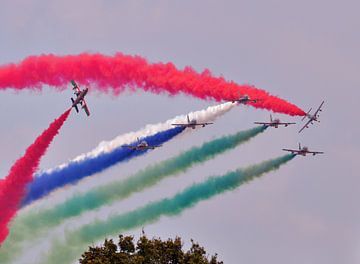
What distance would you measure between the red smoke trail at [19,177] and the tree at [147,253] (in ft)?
58.7

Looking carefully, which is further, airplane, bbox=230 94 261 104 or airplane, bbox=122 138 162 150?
airplane, bbox=122 138 162 150

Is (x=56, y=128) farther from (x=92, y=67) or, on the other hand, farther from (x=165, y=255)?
(x=165, y=255)

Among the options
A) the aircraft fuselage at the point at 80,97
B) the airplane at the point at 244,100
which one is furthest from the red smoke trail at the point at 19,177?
the airplane at the point at 244,100

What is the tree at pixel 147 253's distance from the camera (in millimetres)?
175125

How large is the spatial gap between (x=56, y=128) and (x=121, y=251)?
19571 millimetres

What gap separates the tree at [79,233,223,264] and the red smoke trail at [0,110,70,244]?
1788 centimetres

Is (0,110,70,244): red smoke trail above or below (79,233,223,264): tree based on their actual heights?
above

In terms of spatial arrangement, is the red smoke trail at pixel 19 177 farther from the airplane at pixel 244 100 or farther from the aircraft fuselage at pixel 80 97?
the airplane at pixel 244 100

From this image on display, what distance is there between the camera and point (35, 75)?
183 metres

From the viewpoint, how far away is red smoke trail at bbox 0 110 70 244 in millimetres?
189500

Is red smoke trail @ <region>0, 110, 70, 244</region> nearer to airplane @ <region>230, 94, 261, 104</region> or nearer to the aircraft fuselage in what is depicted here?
the aircraft fuselage

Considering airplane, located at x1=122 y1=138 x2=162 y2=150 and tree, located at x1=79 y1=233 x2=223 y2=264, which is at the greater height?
airplane, located at x1=122 y1=138 x2=162 y2=150

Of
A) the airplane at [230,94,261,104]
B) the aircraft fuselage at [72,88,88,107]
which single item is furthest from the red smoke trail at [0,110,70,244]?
the airplane at [230,94,261,104]

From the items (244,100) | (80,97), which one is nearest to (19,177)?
(80,97)
